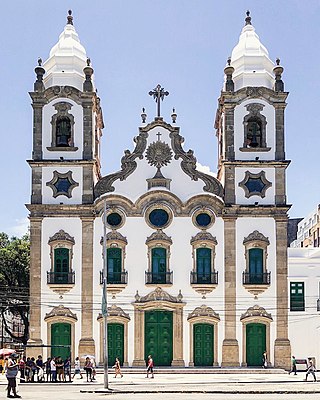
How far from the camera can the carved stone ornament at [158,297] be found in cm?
4744

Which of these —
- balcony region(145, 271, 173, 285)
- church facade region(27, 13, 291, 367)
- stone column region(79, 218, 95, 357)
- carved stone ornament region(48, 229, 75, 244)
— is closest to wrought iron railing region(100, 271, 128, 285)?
church facade region(27, 13, 291, 367)

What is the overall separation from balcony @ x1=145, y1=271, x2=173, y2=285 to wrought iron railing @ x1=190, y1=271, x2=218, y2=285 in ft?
3.96

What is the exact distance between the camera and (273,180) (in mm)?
48875

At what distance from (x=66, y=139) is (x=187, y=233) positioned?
885cm

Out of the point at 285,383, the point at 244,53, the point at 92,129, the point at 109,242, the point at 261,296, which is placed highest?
the point at 244,53

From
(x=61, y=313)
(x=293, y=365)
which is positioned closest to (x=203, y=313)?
(x=293, y=365)

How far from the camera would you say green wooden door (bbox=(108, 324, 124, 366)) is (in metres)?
47.3

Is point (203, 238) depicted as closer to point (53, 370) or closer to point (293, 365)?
point (293, 365)

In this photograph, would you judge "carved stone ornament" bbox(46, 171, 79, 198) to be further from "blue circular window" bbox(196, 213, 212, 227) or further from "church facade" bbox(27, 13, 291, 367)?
"blue circular window" bbox(196, 213, 212, 227)

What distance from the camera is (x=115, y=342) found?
47.4 m

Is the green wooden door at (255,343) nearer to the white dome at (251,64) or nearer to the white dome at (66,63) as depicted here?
the white dome at (251,64)

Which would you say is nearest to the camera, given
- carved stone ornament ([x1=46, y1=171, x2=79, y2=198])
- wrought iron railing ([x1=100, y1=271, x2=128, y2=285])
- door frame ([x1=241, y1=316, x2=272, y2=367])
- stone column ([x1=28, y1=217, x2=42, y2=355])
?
stone column ([x1=28, y1=217, x2=42, y2=355])

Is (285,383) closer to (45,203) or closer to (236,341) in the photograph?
(236,341)

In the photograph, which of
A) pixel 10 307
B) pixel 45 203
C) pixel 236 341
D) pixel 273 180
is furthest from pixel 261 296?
pixel 10 307
